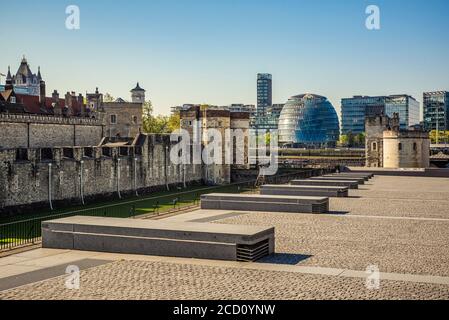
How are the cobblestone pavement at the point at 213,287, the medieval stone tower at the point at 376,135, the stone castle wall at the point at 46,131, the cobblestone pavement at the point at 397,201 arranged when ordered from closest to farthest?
the cobblestone pavement at the point at 213,287 → the cobblestone pavement at the point at 397,201 → the stone castle wall at the point at 46,131 → the medieval stone tower at the point at 376,135

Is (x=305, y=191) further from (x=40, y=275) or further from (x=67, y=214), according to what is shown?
(x=40, y=275)

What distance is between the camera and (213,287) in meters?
15.4

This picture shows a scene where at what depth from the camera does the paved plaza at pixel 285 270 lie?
14883 mm

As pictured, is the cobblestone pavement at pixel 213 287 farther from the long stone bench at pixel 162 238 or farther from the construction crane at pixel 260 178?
the construction crane at pixel 260 178

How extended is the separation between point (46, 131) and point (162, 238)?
40.8 metres

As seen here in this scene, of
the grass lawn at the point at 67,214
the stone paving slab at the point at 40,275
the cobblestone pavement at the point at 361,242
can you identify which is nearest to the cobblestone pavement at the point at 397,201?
the cobblestone pavement at the point at 361,242

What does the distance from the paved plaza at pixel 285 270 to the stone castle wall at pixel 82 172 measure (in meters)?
18.9

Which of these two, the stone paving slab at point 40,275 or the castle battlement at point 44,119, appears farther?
the castle battlement at point 44,119

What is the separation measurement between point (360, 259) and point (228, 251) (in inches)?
169
